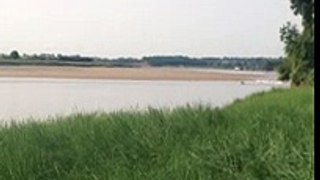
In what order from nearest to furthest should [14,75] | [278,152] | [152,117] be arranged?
[278,152], [152,117], [14,75]

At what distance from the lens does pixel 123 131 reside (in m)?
6.98

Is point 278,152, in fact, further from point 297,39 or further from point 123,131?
point 297,39

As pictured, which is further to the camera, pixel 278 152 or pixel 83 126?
pixel 83 126

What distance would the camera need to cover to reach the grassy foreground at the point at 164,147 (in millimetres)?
4430

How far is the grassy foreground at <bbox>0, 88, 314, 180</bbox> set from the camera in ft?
14.5

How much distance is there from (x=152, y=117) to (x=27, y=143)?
2025mm

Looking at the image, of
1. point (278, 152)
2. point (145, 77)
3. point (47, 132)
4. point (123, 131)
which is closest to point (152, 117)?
point (123, 131)

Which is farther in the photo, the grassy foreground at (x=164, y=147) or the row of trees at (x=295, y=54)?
the row of trees at (x=295, y=54)

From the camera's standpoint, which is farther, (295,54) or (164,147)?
(295,54)

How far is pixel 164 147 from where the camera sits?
587 centimetres

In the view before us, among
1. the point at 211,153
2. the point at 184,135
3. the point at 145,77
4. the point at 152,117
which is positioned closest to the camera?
the point at 211,153

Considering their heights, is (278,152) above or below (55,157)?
above

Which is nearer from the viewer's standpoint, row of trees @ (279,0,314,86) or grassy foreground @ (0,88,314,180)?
grassy foreground @ (0,88,314,180)

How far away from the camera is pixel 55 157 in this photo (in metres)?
6.06
